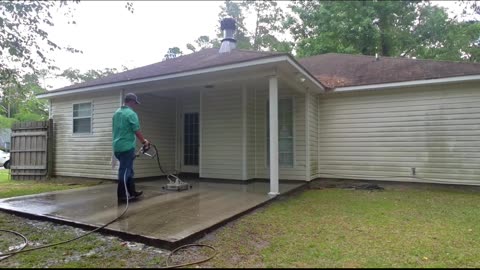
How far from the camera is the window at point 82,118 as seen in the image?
8.83 meters

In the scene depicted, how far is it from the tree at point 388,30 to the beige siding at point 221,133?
32.3 ft

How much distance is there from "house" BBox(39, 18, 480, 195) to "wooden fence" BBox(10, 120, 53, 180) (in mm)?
293

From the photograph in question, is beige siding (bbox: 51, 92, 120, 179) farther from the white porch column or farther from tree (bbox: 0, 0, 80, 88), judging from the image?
the white porch column

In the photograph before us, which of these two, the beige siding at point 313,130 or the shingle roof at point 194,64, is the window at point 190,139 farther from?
the beige siding at point 313,130

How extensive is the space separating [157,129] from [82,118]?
7.13ft

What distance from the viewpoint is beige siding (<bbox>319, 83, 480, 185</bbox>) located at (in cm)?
692

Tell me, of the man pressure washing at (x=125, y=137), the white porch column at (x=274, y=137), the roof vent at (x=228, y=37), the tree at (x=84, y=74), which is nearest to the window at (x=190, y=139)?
the roof vent at (x=228, y=37)

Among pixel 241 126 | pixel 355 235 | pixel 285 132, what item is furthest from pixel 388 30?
pixel 355 235

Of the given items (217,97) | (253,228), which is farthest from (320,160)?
(253,228)

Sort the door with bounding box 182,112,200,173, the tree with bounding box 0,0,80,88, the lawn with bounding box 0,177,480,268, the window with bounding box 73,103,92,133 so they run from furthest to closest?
the door with bounding box 182,112,200,173 < the window with bounding box 73,103,92,133 < the tree with bounding box 0,0,80,88 < the lawn with bounding box 0,177,480,268

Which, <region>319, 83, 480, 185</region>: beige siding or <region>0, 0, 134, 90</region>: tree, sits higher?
<region>0, 0, 134, 90</region>: tree

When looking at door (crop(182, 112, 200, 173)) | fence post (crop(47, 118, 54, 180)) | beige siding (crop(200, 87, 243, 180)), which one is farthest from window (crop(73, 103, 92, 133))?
beige siding (crop(200, 87, 243, 180))

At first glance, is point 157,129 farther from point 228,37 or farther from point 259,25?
point 259,25

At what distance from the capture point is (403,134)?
24.6 ft
